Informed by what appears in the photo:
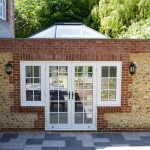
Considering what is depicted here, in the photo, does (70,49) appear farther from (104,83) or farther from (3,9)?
(3,9)

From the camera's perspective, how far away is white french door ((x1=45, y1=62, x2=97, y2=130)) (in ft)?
28.9

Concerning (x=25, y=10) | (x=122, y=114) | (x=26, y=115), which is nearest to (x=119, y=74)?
(x=122, y=114)

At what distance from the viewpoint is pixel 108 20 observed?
1725cm

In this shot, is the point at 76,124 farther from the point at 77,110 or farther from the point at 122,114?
the point at 122,114

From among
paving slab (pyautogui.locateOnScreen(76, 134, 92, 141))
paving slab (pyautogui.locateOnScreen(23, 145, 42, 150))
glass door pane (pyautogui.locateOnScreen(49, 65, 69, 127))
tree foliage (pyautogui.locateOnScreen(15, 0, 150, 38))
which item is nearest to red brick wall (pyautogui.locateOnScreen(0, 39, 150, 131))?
glass door pane (pyautogui.locateOnScreen(49, 65, 69, 127))

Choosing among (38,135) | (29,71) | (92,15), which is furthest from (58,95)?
(92,15)

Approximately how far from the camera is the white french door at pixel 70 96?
28.9 ft

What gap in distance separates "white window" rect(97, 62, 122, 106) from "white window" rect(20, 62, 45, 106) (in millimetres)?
1807

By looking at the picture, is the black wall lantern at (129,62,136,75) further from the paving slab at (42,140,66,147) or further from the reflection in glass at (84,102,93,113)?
the paving slab at (42,140,66,147)

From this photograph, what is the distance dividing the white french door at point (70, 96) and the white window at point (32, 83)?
214mm

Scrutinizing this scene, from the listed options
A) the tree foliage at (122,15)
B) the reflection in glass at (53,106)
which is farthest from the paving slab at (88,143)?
the tree foliage at (122,15)

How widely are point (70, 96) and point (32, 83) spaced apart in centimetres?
126

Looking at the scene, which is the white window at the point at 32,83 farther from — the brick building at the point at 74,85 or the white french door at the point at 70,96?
the white french door at the point at 70,96

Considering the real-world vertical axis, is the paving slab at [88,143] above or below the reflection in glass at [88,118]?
below
